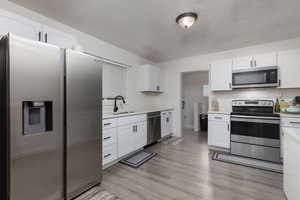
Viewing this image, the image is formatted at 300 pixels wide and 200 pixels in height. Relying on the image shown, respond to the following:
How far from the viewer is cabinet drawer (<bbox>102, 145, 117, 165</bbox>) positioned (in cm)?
230

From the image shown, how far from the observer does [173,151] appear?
319cm

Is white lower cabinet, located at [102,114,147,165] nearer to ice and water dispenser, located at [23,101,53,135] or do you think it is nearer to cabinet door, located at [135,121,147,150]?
cabinet door, located at [135,121,147,150]

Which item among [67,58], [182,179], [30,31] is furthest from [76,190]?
[30,31]

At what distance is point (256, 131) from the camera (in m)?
2.73

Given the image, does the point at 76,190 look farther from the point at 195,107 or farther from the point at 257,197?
the point at 195,107

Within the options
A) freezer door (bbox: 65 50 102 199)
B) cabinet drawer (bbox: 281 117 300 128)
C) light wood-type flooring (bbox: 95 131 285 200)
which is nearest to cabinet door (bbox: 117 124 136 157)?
light wood-type flooring (bbox: 95 131 285 200)

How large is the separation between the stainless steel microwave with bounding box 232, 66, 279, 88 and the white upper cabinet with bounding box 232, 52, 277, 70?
9 cm

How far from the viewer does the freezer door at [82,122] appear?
1.59m

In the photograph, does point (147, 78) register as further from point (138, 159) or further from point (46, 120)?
point (46, 120)

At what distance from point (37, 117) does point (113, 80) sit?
2.13 metres

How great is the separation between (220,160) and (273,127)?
115 cm

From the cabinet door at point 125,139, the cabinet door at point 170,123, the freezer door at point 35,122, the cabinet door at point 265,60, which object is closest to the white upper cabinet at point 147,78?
the cabinet door at point 170,123

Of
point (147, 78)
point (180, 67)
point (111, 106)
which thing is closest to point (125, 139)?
point (111, 106)

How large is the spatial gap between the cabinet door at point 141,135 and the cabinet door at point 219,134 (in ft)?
5.16
